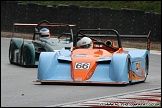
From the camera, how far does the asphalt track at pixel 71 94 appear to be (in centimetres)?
1141

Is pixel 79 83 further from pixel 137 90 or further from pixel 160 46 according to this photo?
pixel 160 46

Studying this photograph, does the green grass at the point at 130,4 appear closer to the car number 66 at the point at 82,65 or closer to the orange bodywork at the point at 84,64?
the orange bodywork at the point at 84,64

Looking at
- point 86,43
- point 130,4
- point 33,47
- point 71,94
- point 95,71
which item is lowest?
point 71,94

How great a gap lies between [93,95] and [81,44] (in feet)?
12.6

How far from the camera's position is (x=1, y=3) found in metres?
39.7

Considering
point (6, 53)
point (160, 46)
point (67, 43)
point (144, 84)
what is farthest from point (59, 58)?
point (160, 46)

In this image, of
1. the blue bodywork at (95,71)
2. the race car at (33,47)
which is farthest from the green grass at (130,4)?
the blue bodywork at (95,71)

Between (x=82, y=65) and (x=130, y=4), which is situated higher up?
(x=130, y=4)

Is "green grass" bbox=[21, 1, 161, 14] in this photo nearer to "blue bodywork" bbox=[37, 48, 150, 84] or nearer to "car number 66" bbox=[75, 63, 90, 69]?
"blue bodywork" bbox=[37, 48, 150, 84]

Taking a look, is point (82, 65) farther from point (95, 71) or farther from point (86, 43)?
point (86, 43)

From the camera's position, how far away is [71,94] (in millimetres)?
13102

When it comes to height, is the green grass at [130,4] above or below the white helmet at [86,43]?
above

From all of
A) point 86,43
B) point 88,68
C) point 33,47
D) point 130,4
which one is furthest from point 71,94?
point 130,4

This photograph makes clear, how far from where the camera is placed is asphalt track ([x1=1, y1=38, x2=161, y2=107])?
11414 millimetres
